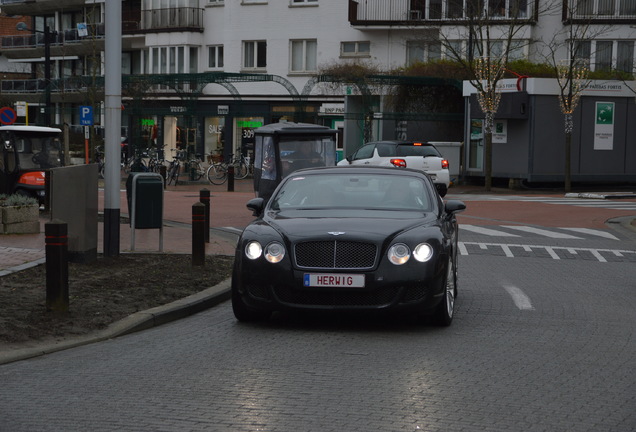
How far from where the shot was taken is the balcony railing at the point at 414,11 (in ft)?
172

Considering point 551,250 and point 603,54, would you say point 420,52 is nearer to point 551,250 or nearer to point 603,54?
point 603,54

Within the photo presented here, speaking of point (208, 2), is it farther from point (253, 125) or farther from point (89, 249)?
point (89, 249)

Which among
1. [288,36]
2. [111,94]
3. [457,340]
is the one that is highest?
[288,36]

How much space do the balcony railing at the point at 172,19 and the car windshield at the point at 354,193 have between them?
50.2 m

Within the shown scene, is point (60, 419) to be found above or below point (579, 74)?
below

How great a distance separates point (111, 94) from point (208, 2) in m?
47.5

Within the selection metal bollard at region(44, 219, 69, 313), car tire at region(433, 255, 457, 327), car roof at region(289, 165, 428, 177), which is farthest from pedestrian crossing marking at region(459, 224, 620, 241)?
metal bollard at region(44, 219, 69, 313)

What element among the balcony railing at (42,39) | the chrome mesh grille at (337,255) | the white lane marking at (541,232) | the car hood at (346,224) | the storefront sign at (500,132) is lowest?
the white lane marking at (541,232)

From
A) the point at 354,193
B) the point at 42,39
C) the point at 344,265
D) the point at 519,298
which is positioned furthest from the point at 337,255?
the point at 42,39

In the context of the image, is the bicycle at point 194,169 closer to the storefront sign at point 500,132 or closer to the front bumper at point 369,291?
the storefront sign at point 500,132

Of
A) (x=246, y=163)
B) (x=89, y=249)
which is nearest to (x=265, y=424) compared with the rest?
(x=89, y=249)

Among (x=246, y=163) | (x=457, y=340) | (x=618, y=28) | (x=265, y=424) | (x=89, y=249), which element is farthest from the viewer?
(x=618, y=28)

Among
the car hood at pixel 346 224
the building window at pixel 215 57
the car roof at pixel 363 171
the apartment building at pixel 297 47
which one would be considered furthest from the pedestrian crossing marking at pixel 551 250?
the building window at pixel 215 57

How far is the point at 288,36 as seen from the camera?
5691 cm
